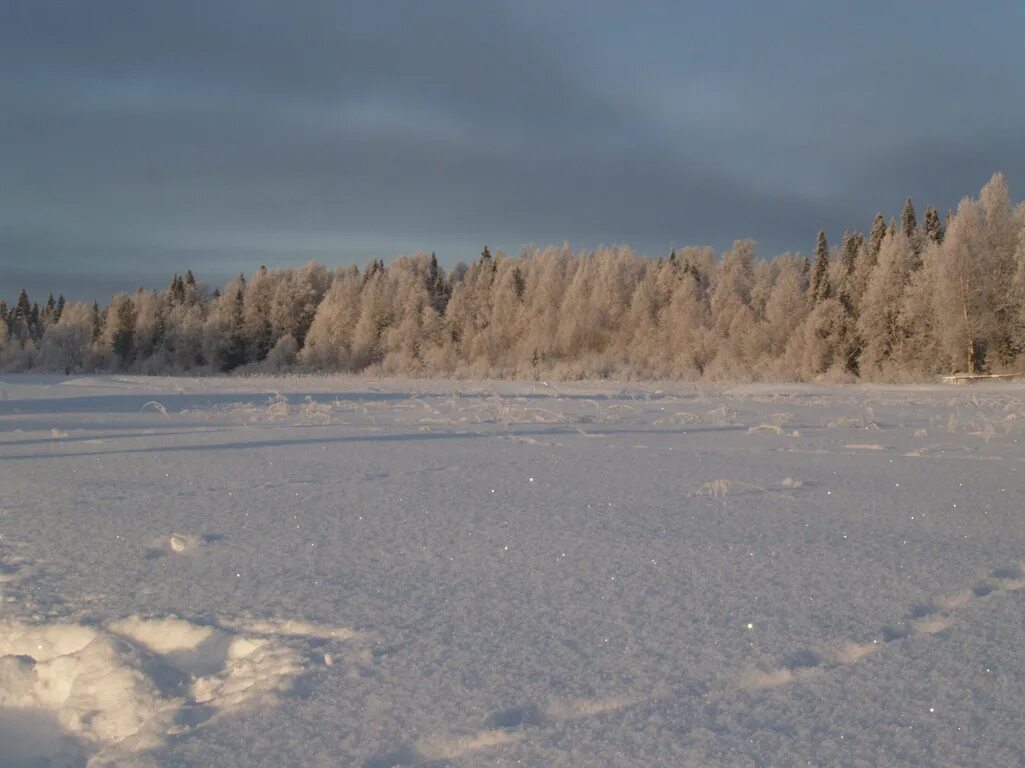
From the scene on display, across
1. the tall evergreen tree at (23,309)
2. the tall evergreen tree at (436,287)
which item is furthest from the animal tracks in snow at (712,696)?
the tall evergreen tree at (23,309)

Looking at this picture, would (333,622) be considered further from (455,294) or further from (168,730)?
(455,294)

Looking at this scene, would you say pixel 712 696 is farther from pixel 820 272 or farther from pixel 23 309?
pixel 23 309

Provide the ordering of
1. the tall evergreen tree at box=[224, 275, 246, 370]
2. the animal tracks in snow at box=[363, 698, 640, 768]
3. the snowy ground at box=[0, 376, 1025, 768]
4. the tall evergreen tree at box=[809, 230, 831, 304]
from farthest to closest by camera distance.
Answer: the tall evergreen tree at box=[224, 275, 246, 370], the tall evergreen tree at box=[809, 230, 831, 304], the snowy ground at box=[0, 376, 1025, 768], the animal tracks in snow at box=[363, 698, 640, 768]

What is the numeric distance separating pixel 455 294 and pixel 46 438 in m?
45.0

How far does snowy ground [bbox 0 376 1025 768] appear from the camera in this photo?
2.10 m

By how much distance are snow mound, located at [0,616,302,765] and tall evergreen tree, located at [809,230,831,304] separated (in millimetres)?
40730

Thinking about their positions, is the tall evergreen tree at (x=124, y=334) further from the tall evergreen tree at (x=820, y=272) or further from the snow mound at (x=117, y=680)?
the snow mound at (x=117, y=680)

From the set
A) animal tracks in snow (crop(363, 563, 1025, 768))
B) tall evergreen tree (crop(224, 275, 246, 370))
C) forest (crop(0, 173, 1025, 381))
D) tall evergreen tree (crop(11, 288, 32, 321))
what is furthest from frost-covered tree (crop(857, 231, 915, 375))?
tall evergreen tree (crop(11, 288, 32, 321))

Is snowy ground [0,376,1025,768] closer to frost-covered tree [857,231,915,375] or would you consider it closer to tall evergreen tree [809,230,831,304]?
frost-covered tree [857,231,915,375]

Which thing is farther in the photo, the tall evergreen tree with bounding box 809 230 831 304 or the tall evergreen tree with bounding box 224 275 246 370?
the tall evergreen tree with bounding box 224 275 246 370

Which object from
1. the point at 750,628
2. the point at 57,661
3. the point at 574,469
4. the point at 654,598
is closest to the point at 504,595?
Answer: the point at 654,598

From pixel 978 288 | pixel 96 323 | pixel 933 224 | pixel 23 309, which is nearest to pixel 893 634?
pixel 978 288

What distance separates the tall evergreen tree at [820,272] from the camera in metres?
40.9

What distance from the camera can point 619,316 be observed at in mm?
50188
